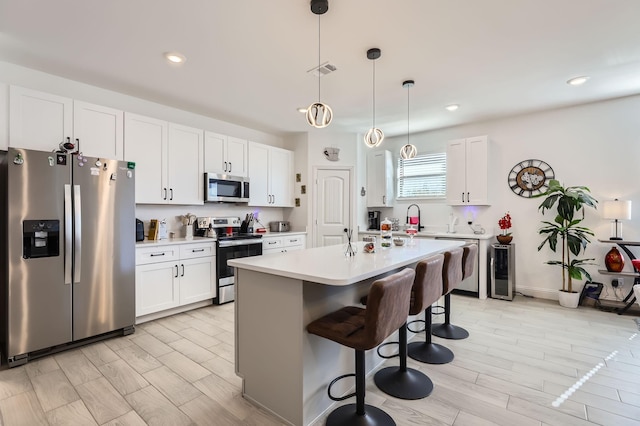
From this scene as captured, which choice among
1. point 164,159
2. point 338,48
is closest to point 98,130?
point 164,159

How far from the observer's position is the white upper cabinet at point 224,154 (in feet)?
14.1

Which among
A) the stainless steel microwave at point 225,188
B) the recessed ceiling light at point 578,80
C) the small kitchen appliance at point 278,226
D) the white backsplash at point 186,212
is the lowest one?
the small kitchen appliance at point 278,226

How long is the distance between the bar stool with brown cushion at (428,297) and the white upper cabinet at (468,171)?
9.22 ft

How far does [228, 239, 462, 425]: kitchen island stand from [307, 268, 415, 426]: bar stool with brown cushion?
0.32 ft

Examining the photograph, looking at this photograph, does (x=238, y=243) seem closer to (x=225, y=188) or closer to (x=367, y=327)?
(x=225, y=188)

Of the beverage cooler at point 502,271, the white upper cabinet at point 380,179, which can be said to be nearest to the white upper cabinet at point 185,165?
the white upper cabinet at point 380,179

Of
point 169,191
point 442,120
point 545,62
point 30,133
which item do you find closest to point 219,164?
point 169,191

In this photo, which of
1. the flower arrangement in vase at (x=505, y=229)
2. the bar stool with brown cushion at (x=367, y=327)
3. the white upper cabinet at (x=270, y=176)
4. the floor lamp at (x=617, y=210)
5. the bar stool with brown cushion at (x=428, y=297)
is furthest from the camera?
the white upper cabinet at (x=270, y=176)

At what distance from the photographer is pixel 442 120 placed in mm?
4801

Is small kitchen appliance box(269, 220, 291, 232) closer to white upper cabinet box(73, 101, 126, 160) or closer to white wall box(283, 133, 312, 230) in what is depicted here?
white wall box(283, 133, 312, 230)

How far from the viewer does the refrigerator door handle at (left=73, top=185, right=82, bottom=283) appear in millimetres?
2734

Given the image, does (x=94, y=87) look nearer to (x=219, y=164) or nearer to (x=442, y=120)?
(x=219, y=164)

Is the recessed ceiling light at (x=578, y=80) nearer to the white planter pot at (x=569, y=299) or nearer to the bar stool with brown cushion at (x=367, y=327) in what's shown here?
the white planter pot at (x=569, y=299)

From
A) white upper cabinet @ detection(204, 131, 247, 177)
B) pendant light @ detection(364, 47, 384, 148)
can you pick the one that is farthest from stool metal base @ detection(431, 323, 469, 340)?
white upper cabinet @ detection(204, 131, 247, 177)
